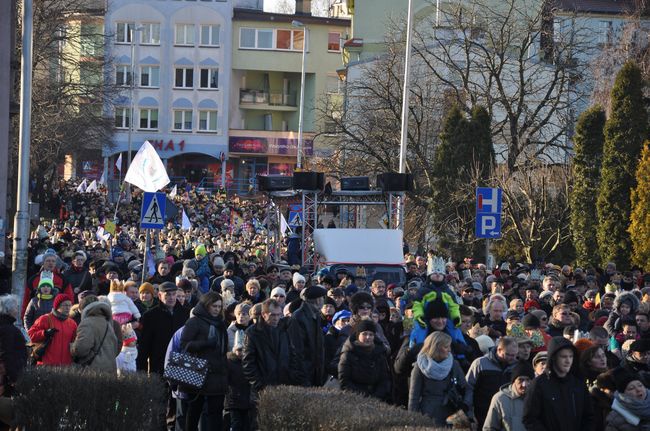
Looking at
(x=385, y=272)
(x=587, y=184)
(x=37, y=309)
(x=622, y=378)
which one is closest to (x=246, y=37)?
(x=587, y=184)

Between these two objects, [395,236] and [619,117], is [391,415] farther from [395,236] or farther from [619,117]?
[619,117]

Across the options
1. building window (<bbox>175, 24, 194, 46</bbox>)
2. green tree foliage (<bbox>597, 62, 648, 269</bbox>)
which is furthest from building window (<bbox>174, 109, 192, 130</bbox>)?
green tree foliage (<bbox>597, 62, 648, 269</bbox>)

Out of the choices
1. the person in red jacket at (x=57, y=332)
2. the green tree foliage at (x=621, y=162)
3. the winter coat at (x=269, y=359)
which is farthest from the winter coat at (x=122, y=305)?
the green tree foliage at (x=621, y=162)

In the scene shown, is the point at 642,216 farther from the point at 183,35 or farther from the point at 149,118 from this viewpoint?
the point at 183,35

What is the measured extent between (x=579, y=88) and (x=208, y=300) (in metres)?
40.0

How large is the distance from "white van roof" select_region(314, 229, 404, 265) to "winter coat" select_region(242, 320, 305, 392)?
11.6m

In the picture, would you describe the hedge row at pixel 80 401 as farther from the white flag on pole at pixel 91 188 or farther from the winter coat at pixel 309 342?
the white flag on pole at pixel 91 188

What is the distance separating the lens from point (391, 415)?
30.2ft

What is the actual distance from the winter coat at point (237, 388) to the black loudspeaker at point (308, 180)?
51.9 feet

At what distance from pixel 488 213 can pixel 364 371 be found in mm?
11553

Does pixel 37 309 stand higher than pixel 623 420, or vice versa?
pixel 37 309

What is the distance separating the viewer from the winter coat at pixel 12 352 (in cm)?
1158

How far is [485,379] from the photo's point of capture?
38.6ft

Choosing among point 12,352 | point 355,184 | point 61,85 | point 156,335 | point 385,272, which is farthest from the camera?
point 61,85
